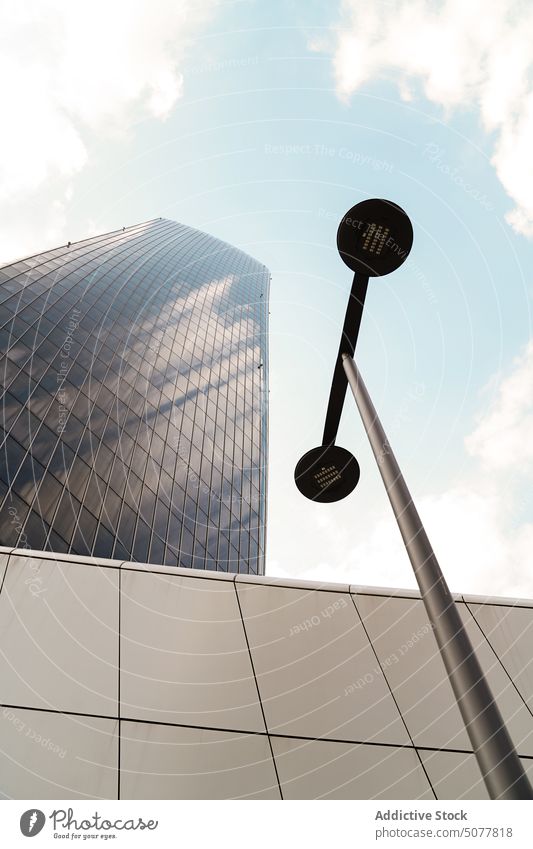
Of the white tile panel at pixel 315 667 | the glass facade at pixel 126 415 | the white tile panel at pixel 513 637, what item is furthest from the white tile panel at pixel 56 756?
the glass facade at pixel 126 415

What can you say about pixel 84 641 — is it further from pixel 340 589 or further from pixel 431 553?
pixel 431 553

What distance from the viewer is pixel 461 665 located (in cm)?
274

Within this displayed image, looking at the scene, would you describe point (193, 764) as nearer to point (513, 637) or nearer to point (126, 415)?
point (513, 637)

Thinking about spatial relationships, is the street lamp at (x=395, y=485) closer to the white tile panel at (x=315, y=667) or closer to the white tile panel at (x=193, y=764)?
the white tile panel at (x=315, y=667)

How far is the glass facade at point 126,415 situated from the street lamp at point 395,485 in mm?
14044

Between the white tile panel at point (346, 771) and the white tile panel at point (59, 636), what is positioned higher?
the white tile panel at point (59, 636)

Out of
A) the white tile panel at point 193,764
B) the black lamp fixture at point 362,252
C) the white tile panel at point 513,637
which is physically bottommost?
the white tile panel at point 193,764

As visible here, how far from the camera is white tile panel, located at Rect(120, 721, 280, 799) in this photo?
5.09 m

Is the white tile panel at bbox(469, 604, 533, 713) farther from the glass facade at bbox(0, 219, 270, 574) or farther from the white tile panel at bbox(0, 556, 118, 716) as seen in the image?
the glass facade at bbox(0, 219, 270, 574)

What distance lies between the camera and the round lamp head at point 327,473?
5578mm
